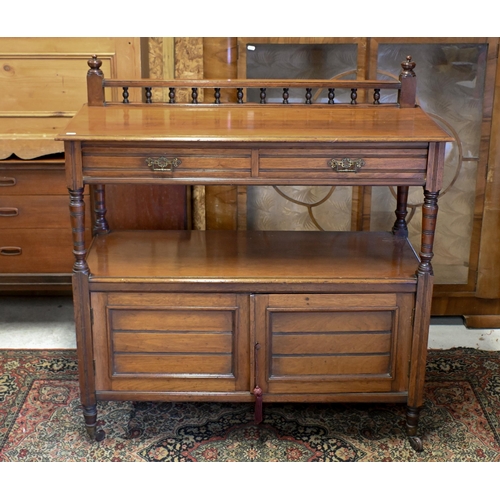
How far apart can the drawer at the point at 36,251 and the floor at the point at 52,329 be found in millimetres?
356

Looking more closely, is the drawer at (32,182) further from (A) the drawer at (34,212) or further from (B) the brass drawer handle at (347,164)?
(B) the brass drawer handle at (347,164)

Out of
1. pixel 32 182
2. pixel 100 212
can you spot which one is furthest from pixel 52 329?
pixel 100 212

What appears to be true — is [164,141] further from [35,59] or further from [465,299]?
[465,299]

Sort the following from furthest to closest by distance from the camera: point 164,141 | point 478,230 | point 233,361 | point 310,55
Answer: point 478,230 < point 310,55 < point 233,361 < point 164,141

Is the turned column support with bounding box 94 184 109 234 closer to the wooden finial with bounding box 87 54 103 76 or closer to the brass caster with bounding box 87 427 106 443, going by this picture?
the wooden finial with bounding box 87 54 103 76

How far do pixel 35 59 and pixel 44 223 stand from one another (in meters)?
0.81

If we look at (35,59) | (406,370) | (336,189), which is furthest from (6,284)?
(406,370)

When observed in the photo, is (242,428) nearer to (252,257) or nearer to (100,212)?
(252,257)

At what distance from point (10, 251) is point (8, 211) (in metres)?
0.20

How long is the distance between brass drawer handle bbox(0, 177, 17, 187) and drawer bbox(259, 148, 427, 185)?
1452 millimetres

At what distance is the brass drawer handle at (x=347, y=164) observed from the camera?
2613 millimetres

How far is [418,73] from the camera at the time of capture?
3635 mm

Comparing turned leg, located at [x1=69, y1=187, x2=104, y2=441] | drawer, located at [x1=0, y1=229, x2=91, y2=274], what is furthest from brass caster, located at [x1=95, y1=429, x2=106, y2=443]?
drawer, located at [x1=0, y1=229, x2=91, y2=274]

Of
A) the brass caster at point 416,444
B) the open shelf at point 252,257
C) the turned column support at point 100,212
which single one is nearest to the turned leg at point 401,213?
the open shelf at point 252,257
